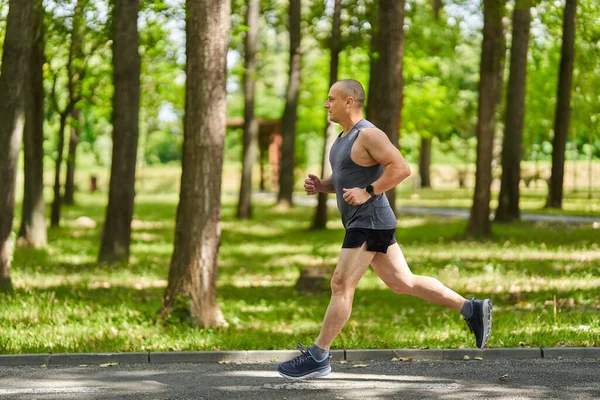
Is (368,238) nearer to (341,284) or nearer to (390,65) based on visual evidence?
(341,284)

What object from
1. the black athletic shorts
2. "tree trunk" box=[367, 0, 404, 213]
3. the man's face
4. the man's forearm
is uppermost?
"tree trunk" box=[367, 0, 404, 213]

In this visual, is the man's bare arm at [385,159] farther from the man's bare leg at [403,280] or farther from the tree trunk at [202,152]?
the tree trunk at [202,152]

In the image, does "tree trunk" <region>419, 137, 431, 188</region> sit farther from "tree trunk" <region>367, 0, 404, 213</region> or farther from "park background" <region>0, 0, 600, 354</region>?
"tree trunk" <region>367, 0, 404, 213</region>

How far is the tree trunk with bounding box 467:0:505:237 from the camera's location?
21203 millimetres

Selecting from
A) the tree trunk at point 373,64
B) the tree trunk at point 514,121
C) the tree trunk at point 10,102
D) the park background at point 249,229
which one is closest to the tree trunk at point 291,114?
the park background at point 249,229

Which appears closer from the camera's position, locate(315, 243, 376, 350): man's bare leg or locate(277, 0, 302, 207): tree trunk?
locate(315, 243, 376, 350): man's bare leg

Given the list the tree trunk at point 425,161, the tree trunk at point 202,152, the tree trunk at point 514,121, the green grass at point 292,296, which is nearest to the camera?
the green grass at point 292,296

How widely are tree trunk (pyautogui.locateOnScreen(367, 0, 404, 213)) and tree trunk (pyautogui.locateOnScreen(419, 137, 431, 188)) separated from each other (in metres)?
40.1

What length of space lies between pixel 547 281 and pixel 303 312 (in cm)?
396

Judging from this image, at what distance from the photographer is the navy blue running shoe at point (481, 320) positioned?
7.79m

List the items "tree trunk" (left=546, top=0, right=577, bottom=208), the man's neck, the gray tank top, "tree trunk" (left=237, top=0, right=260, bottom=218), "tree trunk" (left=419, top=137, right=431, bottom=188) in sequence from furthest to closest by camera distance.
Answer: "tree trunk" (left=419, top=137, right=431, bottom=188) < "tree trunk" (left=237, top=0, right=260, bottom=218) < "tree trunk" (left=546, top=0, right=577, bottom=208) < the man's neck < the gray tank top

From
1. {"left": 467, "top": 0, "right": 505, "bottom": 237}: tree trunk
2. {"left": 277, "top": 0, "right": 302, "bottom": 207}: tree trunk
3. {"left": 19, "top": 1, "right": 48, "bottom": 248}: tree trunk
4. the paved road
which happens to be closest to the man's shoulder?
the paved road

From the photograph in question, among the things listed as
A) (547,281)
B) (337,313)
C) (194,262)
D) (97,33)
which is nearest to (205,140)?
(194,262)

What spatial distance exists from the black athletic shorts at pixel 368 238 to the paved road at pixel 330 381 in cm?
101
